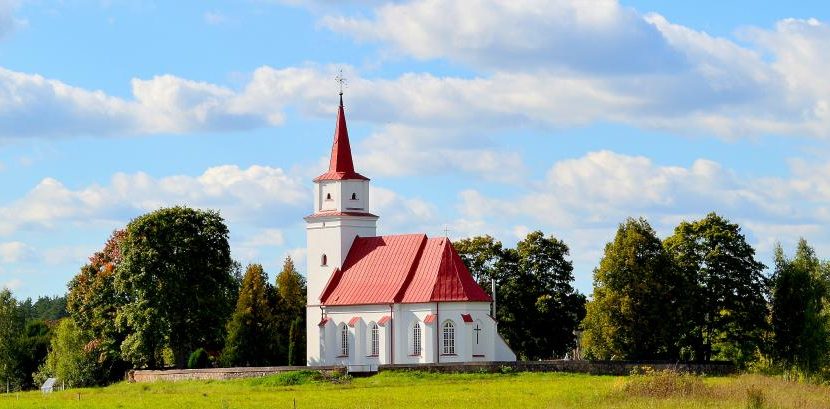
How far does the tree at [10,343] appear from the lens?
89500mm

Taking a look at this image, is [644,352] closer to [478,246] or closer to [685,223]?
[685,223]

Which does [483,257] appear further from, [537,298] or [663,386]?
[663,386]

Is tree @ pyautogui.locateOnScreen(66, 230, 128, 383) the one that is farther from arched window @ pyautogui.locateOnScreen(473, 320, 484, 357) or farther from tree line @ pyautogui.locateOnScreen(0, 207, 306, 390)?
arched window @ pyautogui.locateOnScreen(473, 320, 484, 357)

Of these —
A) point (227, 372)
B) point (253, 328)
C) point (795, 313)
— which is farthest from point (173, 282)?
point (795, 313)

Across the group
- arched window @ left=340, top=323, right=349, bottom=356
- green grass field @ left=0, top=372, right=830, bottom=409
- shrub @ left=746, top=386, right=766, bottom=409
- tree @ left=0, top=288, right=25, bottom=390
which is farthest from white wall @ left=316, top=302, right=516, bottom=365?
shrub @ left=746, top=386, right=766, bottom=409

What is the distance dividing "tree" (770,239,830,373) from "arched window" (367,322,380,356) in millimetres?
20908

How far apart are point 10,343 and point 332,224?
2616cm

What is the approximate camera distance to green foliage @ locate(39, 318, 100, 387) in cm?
7644

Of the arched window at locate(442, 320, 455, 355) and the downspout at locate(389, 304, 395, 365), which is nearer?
the arched window at locate(442, 320, 455, 355)

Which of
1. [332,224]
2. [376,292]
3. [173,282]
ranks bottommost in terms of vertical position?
[376,292]

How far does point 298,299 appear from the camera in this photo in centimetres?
9181

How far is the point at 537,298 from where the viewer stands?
278ft

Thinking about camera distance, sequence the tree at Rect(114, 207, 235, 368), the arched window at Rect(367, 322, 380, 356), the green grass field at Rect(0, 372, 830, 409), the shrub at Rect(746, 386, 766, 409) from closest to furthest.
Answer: the shrub at Rect(746, 386, 766, 409), the green grass field at Rect(0, 372, 830, 409), the tree at Rect(114, 207, 235, 368), the arched window at Rect(367, 322, 380, 356)

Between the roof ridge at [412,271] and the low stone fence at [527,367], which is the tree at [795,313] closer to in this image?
the low stone fence at [527,367]
